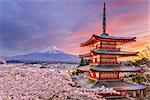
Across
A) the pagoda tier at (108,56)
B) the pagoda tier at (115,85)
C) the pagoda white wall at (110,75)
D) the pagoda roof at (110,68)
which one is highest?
the pagoda tier at (108,56)

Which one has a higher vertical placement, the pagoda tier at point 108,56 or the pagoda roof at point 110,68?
the pagoda tier at point 108,56

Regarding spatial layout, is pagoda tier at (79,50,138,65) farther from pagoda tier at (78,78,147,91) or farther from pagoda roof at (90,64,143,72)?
pagoda tier at (78,78,147,91)

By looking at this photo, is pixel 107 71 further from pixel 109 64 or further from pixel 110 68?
pixel 109 64

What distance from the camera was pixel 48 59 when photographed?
1752 centimetres

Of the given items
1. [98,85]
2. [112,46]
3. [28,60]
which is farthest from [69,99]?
[28,60]

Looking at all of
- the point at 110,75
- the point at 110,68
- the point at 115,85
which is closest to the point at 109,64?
the point at 110,68

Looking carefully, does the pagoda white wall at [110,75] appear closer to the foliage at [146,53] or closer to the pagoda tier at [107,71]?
the pagoda tier at [107,71]

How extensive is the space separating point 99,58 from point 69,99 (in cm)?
395

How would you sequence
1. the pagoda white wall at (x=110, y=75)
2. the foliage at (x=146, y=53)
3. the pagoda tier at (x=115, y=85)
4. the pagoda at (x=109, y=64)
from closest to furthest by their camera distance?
the pagoda tier at (x=115, y=85), the pagoda at (x=109, y=64), the pagoda white wall at (x=110, y=75), the foliage at (x=146, y=53)

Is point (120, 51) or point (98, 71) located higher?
point (120, 51)

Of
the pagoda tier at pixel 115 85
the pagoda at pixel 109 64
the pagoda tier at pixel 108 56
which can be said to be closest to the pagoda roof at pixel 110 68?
the pagoda at pixel 109 64

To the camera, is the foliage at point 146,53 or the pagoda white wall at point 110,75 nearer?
the pagoda white wall at point 110,75

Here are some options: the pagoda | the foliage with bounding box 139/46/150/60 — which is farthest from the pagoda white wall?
the foliage with bounding box 139/46/150/60

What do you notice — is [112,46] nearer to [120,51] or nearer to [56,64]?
[120,51]
